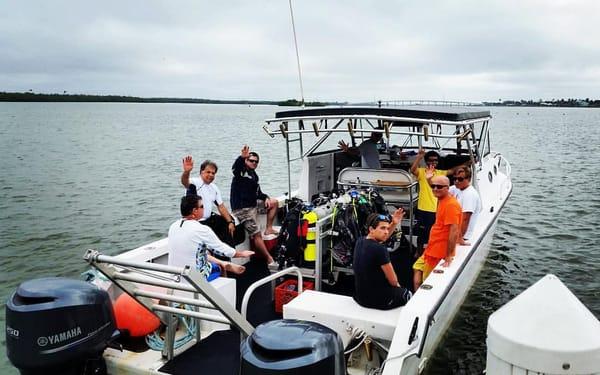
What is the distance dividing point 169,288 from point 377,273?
1.50 metres

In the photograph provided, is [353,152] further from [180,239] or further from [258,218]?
[180,239]

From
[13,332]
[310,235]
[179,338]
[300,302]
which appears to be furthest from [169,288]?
[310,235]

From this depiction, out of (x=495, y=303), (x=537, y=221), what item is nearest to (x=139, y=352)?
(x=495, y=303)

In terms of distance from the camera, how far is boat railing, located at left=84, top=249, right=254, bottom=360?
10.5 ft

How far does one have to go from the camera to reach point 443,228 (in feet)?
15.5

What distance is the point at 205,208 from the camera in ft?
18.4

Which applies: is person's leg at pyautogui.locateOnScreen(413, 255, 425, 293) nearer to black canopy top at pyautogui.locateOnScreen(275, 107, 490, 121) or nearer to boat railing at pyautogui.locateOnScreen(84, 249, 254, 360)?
Answer: black canopy top at pyautogui.locateOnScreen(275, 107, 490, 121)

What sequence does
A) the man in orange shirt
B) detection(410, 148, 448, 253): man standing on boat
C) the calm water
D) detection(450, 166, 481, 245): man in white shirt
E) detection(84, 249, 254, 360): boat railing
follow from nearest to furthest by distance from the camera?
1. detection(84, 249, 254, 360): boat railing
2. the man in orange shirt
3. detection(450, 166, 481, 245): man in white shirt
4. detection(410, 148, 448, 253): man standing on boat
5. the calm water

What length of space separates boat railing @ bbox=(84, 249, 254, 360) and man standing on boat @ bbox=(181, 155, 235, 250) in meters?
1.81

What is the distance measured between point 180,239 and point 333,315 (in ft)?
4.27

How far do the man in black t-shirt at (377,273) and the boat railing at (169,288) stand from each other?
3.04 ft

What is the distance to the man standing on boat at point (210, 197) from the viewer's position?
219 inches

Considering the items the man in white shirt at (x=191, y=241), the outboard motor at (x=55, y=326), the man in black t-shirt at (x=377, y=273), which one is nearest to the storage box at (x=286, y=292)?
the man in white shirt at (x=191, y=241)

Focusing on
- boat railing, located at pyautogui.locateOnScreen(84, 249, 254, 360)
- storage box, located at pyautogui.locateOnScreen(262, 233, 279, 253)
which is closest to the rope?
boat railing, located at pyautogui.locateOnScreen(84, 249, 254, 360)
